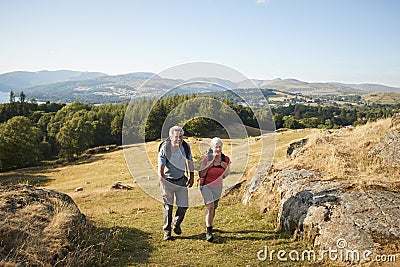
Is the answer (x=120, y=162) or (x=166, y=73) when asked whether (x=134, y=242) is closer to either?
(x=166, y=73)

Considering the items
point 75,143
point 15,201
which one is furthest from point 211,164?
point 75,143

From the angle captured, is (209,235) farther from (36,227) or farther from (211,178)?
(36,227)

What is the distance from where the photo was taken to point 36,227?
816cm

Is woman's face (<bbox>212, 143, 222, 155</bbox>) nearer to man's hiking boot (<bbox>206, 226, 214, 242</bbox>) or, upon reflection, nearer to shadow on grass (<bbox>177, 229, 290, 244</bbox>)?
man's hiking boot (<bbox>206, 226, 214, 242</bbox>)

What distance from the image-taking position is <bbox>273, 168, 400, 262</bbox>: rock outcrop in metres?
7.77

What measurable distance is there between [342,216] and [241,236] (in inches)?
127

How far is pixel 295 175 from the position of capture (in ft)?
42.4

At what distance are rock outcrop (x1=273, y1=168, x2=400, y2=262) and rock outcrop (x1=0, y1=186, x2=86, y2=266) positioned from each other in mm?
6795

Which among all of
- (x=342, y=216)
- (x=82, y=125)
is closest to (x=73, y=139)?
(x=82, y=125)

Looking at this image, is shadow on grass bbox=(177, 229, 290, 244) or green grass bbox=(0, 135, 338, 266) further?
shadow on grass bbox=(177, 229, 290, 244)

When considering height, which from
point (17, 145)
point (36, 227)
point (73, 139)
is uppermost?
point (36, 227)

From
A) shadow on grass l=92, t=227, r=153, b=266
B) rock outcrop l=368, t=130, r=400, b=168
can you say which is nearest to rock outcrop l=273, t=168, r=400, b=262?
rock outcrop l=368, t=130, r=400, b=168

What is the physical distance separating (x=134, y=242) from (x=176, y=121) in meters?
6.04

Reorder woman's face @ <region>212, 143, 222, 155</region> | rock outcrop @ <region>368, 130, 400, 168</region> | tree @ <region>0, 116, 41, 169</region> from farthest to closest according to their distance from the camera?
tree @ <region>0, 116, 41, 169</region>, rock outcrop @ <region>368, 130, 400, 168</region>, woman's face @ <region>212, 143, 222, 155</region>
